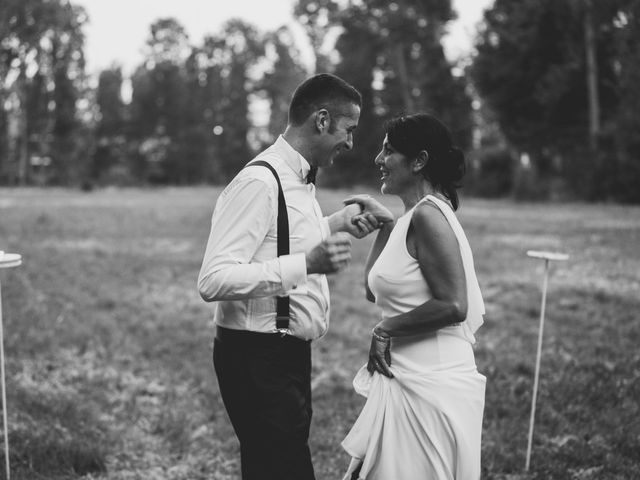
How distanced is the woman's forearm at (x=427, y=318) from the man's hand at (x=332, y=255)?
523 mm

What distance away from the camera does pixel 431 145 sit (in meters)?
3.33

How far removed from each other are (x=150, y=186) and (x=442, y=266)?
2436 inches

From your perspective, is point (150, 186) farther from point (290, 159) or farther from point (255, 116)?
point (290, 159)

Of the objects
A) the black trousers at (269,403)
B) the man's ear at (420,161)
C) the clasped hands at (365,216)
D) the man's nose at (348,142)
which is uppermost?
the man's nose at (348,142)

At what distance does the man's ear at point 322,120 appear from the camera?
335 cm

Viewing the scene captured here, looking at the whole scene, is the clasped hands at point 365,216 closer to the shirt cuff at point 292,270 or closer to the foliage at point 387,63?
the shirt cuff at point 292,270

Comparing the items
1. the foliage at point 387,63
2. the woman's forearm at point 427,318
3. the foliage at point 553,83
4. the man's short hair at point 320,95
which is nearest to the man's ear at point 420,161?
the man's short hair at point 320,95

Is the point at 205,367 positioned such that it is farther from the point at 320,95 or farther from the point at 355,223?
the point at 320,95

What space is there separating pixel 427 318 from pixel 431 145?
865mm

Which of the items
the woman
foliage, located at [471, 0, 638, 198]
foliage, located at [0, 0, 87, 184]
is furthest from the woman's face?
foliage, located at [0, 0, 87, 184]

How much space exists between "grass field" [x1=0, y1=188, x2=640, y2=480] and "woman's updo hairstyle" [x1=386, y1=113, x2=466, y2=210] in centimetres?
272

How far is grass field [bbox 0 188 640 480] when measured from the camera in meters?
5.29

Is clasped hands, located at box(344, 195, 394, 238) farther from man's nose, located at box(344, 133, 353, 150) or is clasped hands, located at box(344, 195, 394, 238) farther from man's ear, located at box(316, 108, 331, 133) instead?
man's ear, located at box(316, 108, 331, 133)

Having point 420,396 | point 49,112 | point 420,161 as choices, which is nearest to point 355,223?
point 420,161
